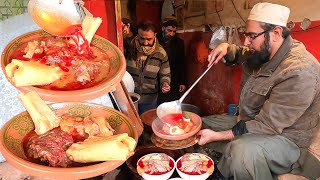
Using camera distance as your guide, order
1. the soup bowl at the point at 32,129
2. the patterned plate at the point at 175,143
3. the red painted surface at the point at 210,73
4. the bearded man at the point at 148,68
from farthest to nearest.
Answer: the bearded man at the point at 148,68 < the red painted surface at the point at 210,73 < the patterned plate at the point at 175,143 < the soup bowl at the point at 32,129

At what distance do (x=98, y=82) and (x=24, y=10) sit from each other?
4.76 ft

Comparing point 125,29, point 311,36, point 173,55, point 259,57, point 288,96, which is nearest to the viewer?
point 288,96

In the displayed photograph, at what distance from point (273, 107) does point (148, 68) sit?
6.48ft

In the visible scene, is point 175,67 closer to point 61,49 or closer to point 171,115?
point 171,115

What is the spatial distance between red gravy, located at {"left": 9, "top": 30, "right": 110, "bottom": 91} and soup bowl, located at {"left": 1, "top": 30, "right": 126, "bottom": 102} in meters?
0.02

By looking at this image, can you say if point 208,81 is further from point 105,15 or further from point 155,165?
point 155,165

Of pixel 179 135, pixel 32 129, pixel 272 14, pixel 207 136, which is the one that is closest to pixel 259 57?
pixel 272 14

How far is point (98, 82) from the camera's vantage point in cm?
126

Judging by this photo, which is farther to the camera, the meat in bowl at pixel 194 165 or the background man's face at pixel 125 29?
the background man's face at pixel 125 29

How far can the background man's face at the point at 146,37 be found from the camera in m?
3.89

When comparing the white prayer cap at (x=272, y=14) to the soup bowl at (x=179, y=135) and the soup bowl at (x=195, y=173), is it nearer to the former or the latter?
the soup bowl at (x=179, y=135)

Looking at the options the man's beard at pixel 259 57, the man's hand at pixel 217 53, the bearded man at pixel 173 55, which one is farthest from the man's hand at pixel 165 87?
the man's beard at pixel 259 57

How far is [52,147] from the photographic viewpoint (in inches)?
51.5

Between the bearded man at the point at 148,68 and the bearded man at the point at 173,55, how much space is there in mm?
268
